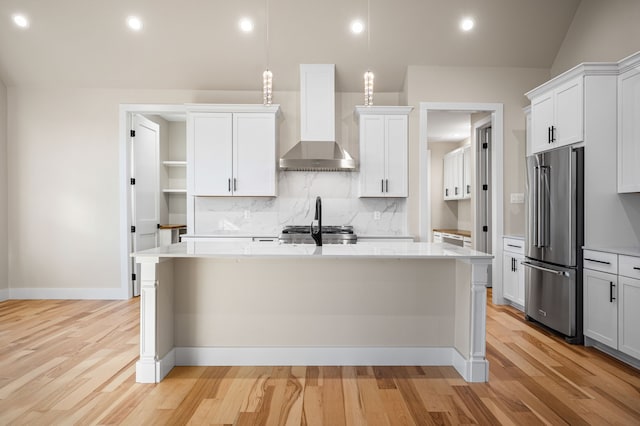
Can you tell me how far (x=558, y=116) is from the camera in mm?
3527

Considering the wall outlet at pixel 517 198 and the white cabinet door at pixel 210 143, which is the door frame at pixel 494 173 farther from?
the white cabinet door at pixel 210 143

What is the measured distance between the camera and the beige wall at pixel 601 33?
3490 mm

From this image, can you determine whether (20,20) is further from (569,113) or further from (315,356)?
(569,113)

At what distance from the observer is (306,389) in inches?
94.7

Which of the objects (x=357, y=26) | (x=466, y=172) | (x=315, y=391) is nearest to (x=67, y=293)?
(x=315, y=391)

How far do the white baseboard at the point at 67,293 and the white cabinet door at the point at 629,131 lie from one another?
5.49 metres

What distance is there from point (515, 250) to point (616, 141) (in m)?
1.57

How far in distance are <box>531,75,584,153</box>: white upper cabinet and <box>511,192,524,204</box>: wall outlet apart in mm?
876

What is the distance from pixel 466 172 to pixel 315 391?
17.8 ft

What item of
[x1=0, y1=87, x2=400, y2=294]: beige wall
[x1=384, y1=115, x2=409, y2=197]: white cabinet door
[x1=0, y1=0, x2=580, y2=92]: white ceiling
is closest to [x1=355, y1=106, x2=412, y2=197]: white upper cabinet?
[x1=384, y1=115, x2=409, y2=197]: white cabinet door

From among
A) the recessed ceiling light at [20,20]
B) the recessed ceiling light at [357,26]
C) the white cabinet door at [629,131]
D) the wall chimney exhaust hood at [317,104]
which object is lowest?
the white cabinet door at [629,131]

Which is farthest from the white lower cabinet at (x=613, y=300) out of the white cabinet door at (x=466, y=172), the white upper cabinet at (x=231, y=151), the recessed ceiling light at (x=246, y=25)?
the recessed ceiling light at (x=246, y=25)

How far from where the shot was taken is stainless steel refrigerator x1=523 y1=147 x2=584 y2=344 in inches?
127

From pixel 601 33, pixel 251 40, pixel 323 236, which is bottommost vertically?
pixel 323 236
